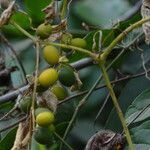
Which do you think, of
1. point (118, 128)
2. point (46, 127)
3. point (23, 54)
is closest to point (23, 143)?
point (46, 127)

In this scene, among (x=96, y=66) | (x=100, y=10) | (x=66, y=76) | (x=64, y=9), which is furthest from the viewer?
(x=100, y=10)

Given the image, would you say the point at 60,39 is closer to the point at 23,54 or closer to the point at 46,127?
the point at 46,127

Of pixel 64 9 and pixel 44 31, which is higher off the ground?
pixel 64 9

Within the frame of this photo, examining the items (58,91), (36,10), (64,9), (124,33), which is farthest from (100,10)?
(124,33)

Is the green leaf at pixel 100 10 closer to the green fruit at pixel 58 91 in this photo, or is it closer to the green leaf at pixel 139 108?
the green leaf at pixel 139 108

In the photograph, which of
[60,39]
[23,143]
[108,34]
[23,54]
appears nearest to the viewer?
[23,143]

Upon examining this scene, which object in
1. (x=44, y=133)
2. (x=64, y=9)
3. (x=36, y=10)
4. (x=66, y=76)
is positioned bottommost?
(x=44, y=133)

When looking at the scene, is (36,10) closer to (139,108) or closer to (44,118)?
(139,108)
